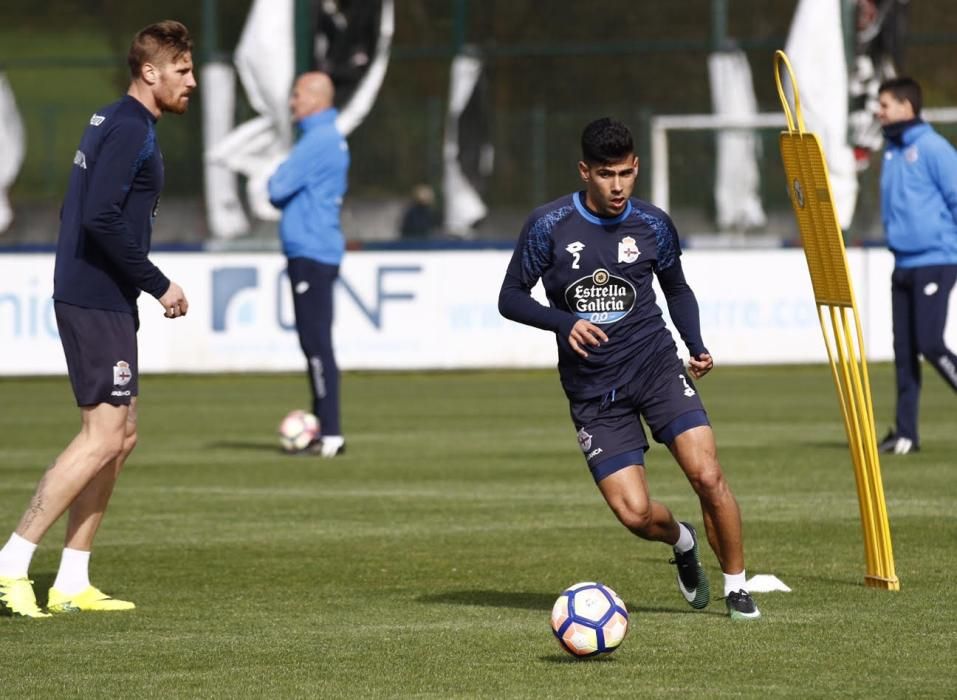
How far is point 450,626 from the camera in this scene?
7.84 metres

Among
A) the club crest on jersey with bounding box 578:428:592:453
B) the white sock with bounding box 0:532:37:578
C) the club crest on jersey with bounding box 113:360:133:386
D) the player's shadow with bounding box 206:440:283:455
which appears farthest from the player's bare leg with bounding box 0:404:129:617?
the player's shadow with bounding box 206:440:283:455

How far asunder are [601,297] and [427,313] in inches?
580

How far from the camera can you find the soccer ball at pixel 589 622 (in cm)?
704

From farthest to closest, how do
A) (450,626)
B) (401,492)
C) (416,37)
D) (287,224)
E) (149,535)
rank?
(416,37), (287,224), (401,492), (149,535), (450,626)

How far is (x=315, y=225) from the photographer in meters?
14.3

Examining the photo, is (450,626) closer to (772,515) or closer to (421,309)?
(772,515)

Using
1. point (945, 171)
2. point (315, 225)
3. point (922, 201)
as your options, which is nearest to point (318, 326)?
point (315, 225)

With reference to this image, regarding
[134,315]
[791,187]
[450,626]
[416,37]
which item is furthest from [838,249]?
[416,37]

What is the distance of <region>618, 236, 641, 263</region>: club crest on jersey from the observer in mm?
7945

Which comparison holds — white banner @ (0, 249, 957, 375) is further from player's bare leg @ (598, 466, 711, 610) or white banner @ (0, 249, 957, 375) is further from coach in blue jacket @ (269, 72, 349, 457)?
player's bare leg @ (598, 466, 711, 610)

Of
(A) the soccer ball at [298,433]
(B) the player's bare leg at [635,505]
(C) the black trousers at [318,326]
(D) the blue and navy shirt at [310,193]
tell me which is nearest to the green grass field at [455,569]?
(A) the soccer ball at [298,433]

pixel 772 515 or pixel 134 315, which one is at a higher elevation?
pixel 134 315

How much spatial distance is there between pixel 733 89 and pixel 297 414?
1558 centimetres

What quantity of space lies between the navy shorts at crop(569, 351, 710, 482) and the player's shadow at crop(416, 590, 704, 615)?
2.08 feet
